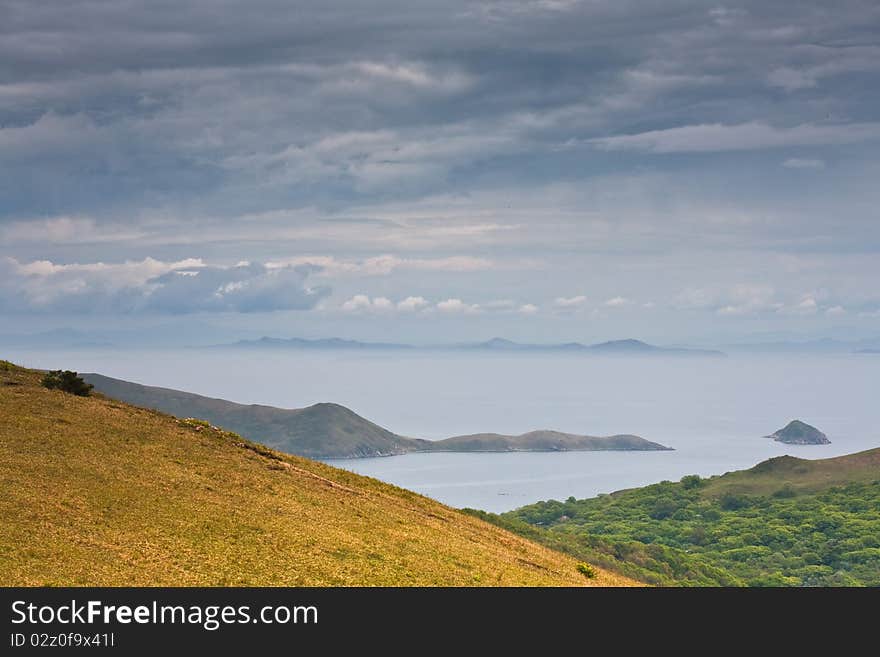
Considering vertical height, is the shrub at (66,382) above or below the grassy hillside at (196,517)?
above

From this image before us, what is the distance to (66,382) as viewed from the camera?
49.1 meters

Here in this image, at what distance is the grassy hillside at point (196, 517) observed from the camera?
29.9 meters

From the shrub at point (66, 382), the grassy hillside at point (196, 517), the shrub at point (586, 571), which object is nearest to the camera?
the grassy hillside at point (196, 517)

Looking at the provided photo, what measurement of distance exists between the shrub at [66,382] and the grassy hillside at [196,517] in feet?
3.52

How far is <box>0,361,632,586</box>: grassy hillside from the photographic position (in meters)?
29.9

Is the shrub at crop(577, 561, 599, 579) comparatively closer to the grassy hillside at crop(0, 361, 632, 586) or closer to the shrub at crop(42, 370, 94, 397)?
the grassy hillside at crop(0, 361, 632, 586)

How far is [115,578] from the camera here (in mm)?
28078

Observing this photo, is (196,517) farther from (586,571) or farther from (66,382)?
(66,382)

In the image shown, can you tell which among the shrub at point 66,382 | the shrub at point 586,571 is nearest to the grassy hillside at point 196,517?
the shrub at point 586,571

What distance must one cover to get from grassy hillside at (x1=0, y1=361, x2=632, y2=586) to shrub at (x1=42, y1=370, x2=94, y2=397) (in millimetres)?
1073

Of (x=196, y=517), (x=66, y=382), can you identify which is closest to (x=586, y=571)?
(x=196, y=517)

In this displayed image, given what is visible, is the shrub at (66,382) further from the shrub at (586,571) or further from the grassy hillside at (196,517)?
the shrub at (586,571)
